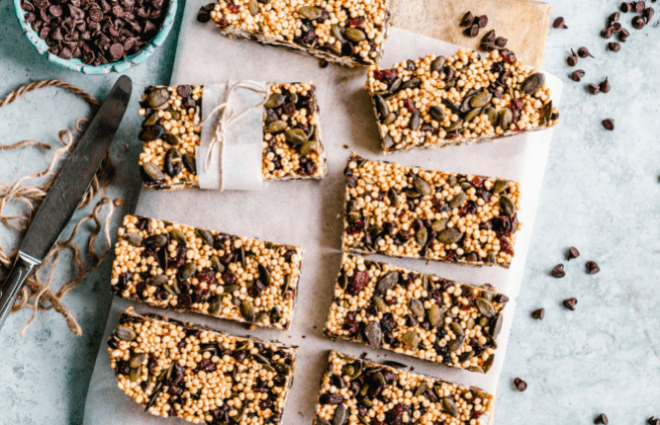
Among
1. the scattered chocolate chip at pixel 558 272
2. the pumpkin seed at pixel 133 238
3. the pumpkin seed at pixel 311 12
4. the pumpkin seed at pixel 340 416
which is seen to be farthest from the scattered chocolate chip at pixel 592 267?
the pumpkin seed at pixel 133 238

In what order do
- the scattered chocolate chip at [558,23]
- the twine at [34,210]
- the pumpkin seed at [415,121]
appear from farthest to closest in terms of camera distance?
the scattered chocolate chip at [558,23]
the twine at [34,210]
the pumpkin seed at [415,121]

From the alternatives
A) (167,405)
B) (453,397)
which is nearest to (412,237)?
(453,397)

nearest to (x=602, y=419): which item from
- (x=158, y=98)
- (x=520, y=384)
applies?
(x=520, y=384)

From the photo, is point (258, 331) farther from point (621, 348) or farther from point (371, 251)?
point (621, 348)

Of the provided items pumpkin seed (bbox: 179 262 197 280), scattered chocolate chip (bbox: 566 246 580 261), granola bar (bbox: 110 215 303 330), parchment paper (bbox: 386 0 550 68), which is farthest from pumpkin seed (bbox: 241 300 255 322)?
scattered chocolate chip (bbox: 566 246 580 261)

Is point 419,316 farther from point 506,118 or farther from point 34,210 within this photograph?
point 34,210

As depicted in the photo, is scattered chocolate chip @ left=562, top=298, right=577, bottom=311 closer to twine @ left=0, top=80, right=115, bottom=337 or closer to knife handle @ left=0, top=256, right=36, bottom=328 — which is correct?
twine @ left=0, top=80, right=115, bottom=337

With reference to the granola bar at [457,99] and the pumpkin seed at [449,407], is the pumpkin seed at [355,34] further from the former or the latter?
the pumpkin seed at [449,407]
